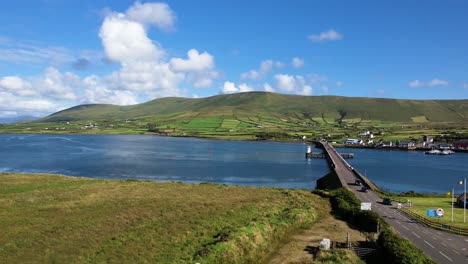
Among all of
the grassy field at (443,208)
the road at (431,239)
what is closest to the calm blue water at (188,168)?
the grassy field at (443,208)

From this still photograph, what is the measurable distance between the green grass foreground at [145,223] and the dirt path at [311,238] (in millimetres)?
1106

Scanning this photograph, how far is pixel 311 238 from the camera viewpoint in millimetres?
35875

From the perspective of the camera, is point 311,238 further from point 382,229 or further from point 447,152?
point 447,152

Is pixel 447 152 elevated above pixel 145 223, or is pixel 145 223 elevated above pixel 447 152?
pixel 145 223

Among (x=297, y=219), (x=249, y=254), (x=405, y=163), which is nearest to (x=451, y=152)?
(x=405, y=163)

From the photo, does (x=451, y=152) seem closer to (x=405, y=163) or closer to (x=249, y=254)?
(x=405, y=163)

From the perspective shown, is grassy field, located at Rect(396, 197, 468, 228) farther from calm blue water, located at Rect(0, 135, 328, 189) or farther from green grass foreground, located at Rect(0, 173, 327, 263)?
calm blue water, located at Rect(0, 135, 328, 189)

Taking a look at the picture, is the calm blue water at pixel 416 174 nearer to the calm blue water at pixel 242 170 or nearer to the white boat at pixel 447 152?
the calm blue water at pixel 242 170

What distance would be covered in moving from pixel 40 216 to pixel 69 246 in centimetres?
1181

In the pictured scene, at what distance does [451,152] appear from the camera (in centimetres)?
18325

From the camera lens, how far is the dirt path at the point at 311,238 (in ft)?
100

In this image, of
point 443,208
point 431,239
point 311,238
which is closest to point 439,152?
point 443,208

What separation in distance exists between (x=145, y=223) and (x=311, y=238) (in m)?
16.0

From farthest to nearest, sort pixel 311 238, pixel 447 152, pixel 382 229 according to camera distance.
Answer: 1. pixel 447 152
2. pixel 311 238
3. pixel 382 229
